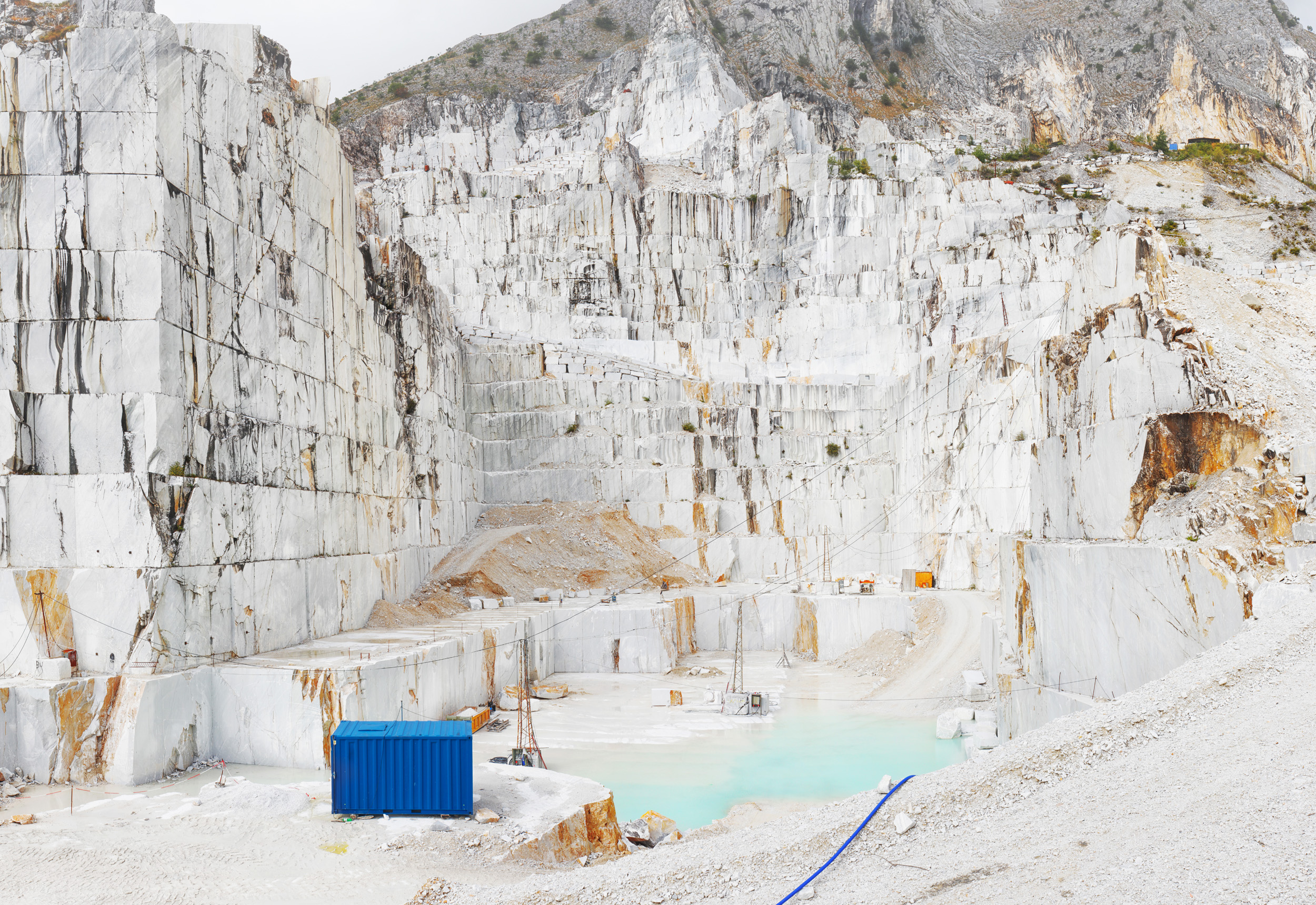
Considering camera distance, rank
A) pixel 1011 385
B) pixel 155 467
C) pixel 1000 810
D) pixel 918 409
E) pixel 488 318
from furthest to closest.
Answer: pixel 488 318 → pixel 918 409 → pixel 1011 385 → pixel 155 467 → pixel 1000 810

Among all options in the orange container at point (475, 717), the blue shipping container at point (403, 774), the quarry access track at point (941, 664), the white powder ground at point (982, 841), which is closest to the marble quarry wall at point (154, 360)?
the orange container at point (475, 717)

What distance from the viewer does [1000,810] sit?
877cm

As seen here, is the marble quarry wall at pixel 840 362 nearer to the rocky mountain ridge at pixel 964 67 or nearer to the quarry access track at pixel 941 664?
the quarry access track at pixel 941 664

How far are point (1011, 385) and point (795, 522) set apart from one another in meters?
11.7

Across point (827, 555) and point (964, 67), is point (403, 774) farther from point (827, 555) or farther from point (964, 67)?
point (964, 67)

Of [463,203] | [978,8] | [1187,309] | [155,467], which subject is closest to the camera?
[1187,309]

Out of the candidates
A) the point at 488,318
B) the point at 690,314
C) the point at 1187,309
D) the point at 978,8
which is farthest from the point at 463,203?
the point at 978,8

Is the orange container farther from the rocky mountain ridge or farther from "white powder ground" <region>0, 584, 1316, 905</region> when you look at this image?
the rocky mountain ridge

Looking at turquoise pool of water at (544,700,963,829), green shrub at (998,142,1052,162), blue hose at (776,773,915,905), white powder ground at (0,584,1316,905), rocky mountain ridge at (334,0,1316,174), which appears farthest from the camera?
rocky mountain ridge at (334,0,1316,174)

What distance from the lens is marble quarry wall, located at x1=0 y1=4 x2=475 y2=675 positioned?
59.2ft

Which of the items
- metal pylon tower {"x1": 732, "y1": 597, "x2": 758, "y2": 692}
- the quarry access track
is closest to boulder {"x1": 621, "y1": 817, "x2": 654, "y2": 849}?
metal pylon tower {"x1": 732, "y1": 597, "x2": 758, "y2": 692}

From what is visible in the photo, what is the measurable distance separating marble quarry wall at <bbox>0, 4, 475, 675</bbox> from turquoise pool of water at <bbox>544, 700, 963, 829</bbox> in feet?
26.6

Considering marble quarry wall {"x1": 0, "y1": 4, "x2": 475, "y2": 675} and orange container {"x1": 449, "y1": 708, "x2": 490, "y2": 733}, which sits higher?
marble quarry wall {"x1": 0, "y1": 4, "x2": 475, "y2": 675}

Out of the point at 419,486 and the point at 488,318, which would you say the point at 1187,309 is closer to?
the point at 419,486
